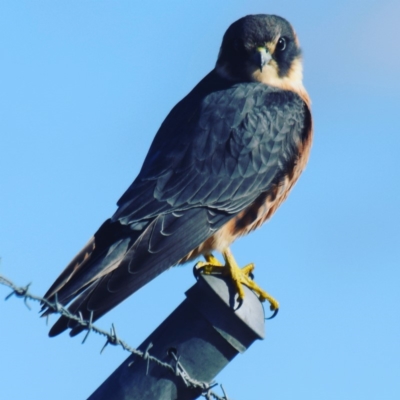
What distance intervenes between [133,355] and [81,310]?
70 cm

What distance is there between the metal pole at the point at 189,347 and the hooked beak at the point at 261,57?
2.60 m

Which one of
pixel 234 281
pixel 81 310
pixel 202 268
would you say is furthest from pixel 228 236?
pixel 81 310

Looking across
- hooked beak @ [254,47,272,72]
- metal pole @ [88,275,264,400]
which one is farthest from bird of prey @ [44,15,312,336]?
metal pole @ [88,275,264,400]

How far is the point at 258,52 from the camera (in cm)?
559

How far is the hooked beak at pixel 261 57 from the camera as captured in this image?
5.51 m

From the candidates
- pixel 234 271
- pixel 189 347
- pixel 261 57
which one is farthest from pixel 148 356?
pixel 261 57

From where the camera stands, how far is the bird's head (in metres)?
5.62

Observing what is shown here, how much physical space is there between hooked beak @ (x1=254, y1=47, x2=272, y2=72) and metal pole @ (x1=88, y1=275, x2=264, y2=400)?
102 inches

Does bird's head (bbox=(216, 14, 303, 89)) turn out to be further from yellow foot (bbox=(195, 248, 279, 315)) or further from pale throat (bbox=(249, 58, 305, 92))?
yellow foot (bbox=(195, 248, 279, 315))

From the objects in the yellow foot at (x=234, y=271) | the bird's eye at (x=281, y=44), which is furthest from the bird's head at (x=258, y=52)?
the yellow foot at (x=234, y=271)

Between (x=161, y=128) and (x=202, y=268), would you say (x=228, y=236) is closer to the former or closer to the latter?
(x=202, y=268)

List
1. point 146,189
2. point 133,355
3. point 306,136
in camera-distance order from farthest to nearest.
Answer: point 306,136
point 146,189
point 133,355

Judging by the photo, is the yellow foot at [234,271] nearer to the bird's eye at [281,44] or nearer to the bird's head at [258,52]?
the bird's head at [258,52]

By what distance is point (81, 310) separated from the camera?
363cm
